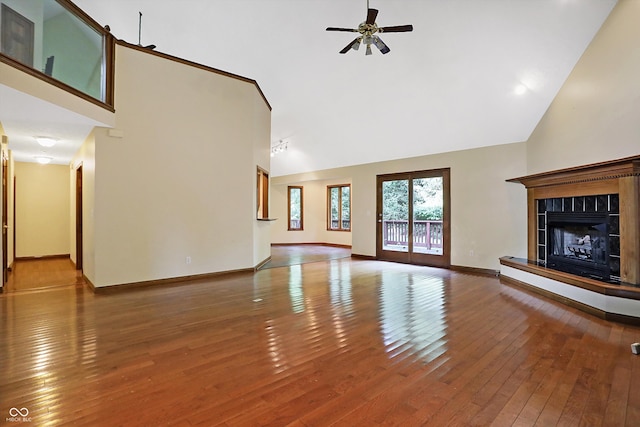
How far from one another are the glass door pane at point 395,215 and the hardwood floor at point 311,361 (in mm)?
3194

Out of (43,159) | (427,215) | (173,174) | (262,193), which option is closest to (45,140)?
(173,174)

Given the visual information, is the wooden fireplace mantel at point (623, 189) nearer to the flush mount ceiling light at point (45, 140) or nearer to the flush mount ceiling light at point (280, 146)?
the flush mount ceiling light at point (280, 146)

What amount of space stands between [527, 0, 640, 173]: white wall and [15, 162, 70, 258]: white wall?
32.8ft

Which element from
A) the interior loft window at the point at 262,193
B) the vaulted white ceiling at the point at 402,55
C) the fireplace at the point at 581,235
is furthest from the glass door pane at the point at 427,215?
the interior loft window at the point at 262,193

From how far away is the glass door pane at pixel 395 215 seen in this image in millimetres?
7191

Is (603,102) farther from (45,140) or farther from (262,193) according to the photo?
(45,140)

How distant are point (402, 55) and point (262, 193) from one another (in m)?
3.78

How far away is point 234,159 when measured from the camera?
5562mm

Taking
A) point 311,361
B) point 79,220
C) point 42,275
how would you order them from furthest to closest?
point 79,220 → point 42,275 → point 311,361

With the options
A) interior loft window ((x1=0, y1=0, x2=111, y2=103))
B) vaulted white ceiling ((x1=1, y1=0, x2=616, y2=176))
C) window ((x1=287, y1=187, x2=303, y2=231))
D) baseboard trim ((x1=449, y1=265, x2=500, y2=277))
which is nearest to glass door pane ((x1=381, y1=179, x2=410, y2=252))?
vaulted white ceiling ((x1=1, y1=0, x2=616, y2=176))

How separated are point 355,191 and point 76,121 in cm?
594

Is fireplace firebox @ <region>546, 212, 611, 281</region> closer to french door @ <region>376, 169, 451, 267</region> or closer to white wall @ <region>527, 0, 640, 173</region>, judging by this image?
white wall @ <region>527, 0, 640, 173</region>

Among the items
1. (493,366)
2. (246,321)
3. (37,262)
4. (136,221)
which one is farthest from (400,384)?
(37,262)

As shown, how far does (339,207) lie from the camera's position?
10.9 meters
